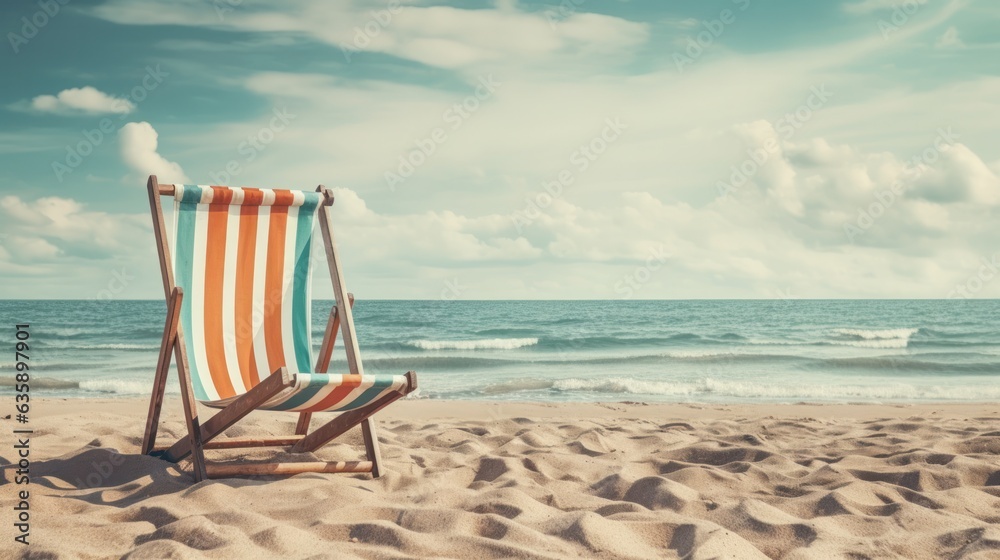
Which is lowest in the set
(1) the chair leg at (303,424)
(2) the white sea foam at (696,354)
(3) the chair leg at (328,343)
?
(2) the white sea foam at (696,354)

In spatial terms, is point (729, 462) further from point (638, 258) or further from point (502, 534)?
point (638, 258)

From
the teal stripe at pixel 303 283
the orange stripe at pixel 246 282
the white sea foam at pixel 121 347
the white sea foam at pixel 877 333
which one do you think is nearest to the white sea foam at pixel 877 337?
the white sea foam at pixel 877 333

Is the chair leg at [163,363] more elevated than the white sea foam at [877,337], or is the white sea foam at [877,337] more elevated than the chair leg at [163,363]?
the chair leg at [163,363]

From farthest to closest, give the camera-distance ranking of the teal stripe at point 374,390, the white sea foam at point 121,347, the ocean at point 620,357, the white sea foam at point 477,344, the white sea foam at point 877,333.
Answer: the white sea foam at point 877,333, the white sea foam at point 477,344, the white sea foam at point 121,347, the ocean at point 620,357, the teal stripe at point 374,390

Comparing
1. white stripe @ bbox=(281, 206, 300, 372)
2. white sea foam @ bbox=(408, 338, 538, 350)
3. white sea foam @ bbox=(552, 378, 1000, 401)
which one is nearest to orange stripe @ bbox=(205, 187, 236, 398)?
white stripe @ bbox=(281, 206, 300, 372)

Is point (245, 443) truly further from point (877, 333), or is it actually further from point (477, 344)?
point (877, 333)

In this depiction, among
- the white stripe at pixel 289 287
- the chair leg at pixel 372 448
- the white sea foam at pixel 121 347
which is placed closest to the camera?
the chair leg at pixel 372 448

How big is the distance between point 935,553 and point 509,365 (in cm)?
1061

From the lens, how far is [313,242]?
12.5 ft

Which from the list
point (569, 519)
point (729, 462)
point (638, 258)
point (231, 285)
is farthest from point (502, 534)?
point (638, 258)

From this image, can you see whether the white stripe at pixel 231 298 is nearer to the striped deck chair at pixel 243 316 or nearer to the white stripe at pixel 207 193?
the striped deck chair at pixel 243 316

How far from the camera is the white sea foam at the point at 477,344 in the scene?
624 inches

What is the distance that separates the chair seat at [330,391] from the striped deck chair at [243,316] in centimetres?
1

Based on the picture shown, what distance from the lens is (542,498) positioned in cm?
283
